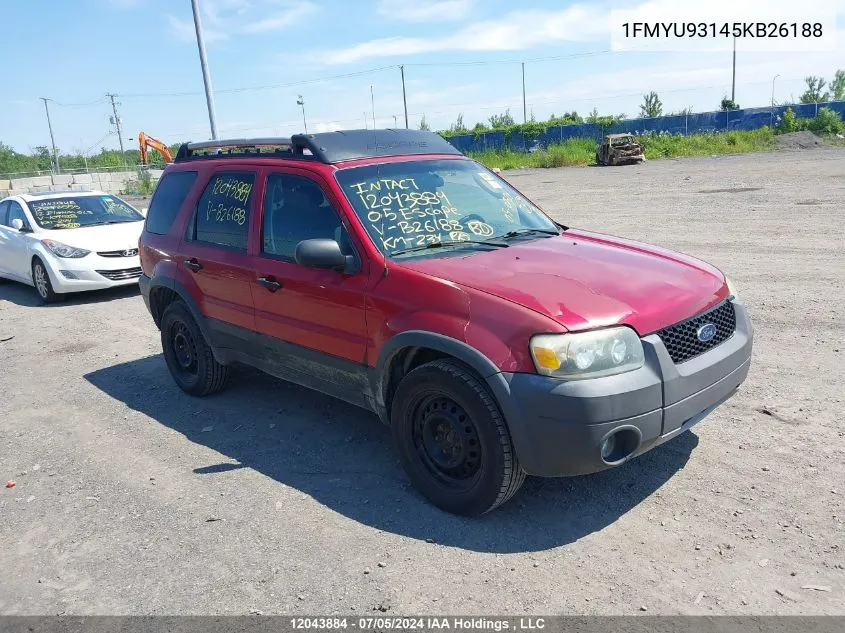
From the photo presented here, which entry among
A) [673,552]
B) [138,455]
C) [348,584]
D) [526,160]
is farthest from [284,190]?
[526,160]

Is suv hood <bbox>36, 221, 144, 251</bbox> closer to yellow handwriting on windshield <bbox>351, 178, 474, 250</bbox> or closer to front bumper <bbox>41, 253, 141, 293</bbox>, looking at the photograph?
front bumper <bbox>41, 253, 141, 293</bbox>

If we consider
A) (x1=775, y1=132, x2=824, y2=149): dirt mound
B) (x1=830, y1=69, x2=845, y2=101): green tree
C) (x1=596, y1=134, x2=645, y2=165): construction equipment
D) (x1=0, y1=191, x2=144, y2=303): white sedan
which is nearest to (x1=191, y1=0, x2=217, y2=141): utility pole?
(x1=0, y1=191, x2=144, y2=303): white sedan

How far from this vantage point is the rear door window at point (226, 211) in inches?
197

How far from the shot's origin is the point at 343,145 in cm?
466

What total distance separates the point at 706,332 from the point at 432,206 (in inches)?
71.6

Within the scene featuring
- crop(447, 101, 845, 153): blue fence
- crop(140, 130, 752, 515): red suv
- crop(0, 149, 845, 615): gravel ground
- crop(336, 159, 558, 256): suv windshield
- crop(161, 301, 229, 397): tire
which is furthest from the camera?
crop(447, 101, 845, 153): blue fence

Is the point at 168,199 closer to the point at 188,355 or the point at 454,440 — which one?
the point at 188,355

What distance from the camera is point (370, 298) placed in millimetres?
3973

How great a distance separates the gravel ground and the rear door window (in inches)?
54.1

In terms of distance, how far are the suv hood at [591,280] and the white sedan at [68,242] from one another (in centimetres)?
754

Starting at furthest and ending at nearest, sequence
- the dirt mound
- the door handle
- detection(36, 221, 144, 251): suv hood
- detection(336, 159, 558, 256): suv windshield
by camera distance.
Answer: the dirt mound, detection(36, 221, 144, 251): suv hood, the door handle, detection(336, 159, 558, 256): suv windshield

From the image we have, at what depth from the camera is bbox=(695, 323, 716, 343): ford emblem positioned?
3.65m

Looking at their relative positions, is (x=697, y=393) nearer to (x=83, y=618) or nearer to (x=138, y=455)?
(x=83, y=618)

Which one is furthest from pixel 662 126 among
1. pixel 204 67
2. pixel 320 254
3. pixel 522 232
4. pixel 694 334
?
pixel 320 254
